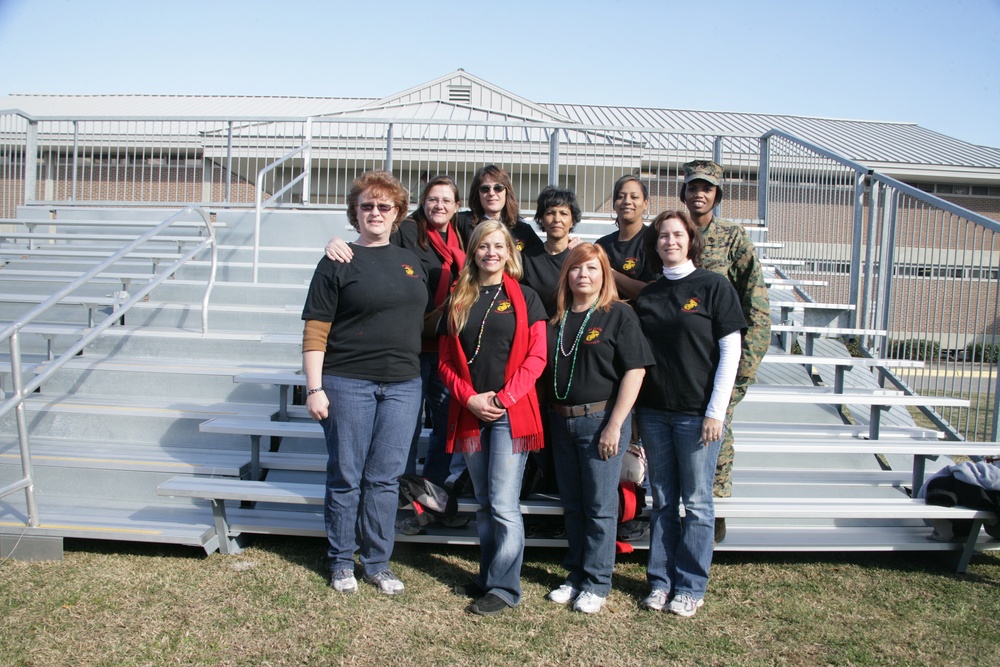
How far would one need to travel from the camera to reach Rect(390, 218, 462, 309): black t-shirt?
3.60m

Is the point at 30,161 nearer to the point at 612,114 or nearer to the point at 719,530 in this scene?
the point at 719,530

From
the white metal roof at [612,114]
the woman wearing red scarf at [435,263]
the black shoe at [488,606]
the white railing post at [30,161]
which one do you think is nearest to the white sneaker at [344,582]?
the woman wearing red scarf at [435,263]

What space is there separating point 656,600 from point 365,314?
182 centimetres

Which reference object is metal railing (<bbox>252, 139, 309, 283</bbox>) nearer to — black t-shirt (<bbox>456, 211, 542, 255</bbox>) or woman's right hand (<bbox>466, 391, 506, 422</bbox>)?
black t-shirt (<bbox>456, 211, 542, 255</bbox>)

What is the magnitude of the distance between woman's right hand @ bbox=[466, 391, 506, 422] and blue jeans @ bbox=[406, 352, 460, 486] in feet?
1.92

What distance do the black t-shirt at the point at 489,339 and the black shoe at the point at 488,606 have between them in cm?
91

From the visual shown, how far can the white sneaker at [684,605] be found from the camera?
3.07 metres

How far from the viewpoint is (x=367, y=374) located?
3168 millimetres

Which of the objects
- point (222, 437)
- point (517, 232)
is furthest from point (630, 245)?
point (222, 437)

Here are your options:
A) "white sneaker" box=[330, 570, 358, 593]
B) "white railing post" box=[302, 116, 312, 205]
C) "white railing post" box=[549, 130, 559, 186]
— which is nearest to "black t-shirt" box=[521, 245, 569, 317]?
"white sneaker" box=[330, 570, 358, 593]

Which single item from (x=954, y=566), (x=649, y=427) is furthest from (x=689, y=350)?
(x=954, y=566)

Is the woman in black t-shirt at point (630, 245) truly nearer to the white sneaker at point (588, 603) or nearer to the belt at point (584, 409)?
the belt at point (584, 409)

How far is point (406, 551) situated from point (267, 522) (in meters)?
0.75

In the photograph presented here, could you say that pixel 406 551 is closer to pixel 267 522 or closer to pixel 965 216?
pixel 267 522
